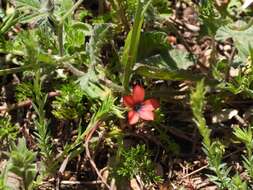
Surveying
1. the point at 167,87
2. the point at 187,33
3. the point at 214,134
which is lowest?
the point at 214,134

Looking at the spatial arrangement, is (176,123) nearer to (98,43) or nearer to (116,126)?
(116,126)

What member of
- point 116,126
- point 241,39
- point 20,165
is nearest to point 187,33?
point 241,39

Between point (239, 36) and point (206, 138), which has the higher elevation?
point (239, 36)

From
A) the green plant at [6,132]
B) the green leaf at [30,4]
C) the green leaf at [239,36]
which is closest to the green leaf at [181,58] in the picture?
the green leaf at [239,36]

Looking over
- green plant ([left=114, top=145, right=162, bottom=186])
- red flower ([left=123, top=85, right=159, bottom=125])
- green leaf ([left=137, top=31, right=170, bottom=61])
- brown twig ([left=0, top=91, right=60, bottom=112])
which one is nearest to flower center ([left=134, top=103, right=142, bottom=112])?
red flower ([left=123, top=85, right=159, bottom=125])

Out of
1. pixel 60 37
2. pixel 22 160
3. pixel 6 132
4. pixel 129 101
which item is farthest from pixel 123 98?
pixel 22 160

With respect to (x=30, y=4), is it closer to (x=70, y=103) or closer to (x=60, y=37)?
(x=60, y=37)

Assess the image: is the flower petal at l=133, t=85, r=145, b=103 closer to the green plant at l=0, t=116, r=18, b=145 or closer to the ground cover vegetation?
the ground cover vegetation

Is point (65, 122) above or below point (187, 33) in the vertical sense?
below
